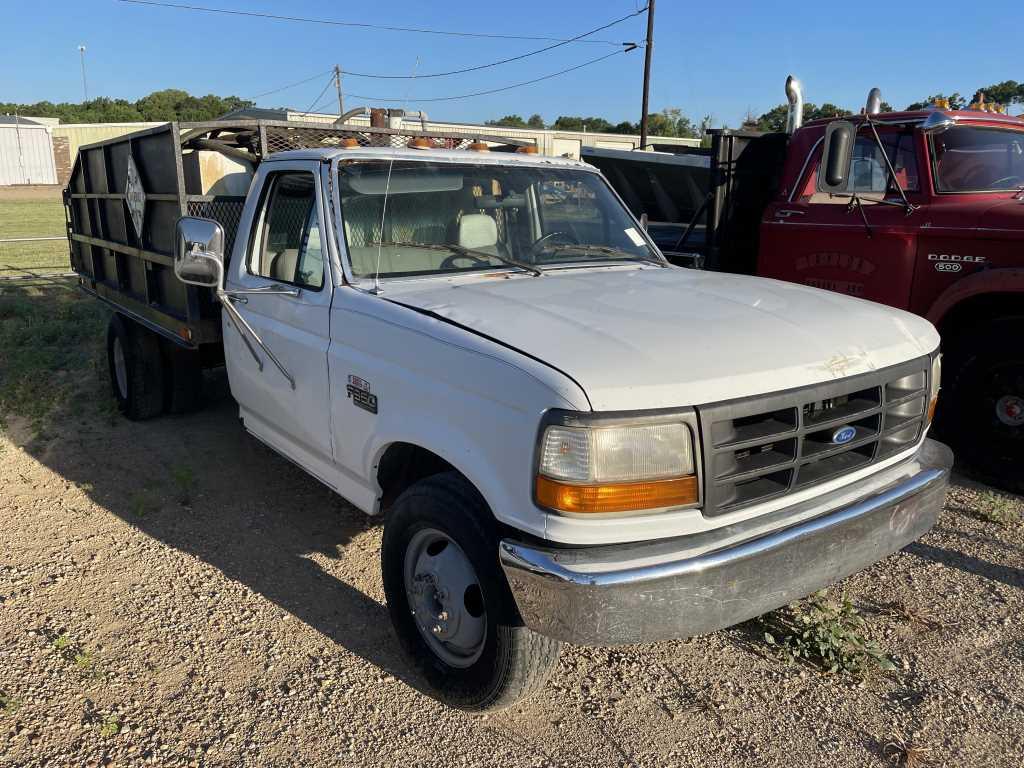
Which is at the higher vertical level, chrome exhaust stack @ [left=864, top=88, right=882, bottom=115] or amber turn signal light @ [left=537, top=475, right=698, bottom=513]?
chrome exhaust stack @ [left=864, top=88, right=882, bottom=115]

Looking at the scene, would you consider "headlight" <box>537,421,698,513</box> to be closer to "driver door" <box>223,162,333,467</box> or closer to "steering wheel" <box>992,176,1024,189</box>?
"driver door" <box>223,162,333,467</box>

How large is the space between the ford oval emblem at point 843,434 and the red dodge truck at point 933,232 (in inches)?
94.2

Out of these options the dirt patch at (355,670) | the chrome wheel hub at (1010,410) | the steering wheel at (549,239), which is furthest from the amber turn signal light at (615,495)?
the chrome wheel hub at (1010,410)

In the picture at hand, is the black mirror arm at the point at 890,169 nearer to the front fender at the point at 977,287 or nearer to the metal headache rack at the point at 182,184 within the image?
the front fender at the point at 977,287

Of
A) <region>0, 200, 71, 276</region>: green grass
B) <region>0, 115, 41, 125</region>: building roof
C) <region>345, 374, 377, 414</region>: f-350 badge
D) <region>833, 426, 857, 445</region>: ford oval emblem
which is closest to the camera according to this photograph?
<region>833, 426, 857, 445</region>: ford oval emblem

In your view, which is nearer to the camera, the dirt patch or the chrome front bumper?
the chrome front bumper

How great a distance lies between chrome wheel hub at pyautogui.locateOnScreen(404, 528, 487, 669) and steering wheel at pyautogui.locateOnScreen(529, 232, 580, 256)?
1.54m

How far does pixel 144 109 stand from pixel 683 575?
249ft

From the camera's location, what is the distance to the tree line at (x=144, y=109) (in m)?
62.8

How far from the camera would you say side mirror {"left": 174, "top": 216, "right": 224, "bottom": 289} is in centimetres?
345

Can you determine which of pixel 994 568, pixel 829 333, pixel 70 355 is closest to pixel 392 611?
pixel 829 333

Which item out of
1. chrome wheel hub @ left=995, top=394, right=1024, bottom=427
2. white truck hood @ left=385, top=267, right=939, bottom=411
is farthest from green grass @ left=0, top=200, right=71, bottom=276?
chrome wheel hub @ left=995, top=394, right=1024, bottom=427

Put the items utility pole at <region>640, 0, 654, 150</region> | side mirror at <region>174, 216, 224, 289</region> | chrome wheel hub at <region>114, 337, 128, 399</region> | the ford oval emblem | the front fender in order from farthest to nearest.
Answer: utility pole at <region>640, 0, 654, 150</region>, chrome wheel hub at <region>114, 337, 128, 399</region>, the front fender, side mirror at <region>174, 216, 224, 289</region>, the ford oval emblem

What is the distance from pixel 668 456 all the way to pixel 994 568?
252 centimetres
